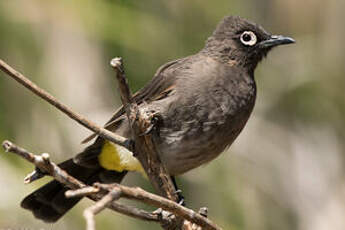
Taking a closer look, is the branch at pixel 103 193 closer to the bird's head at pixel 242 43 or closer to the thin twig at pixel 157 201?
the thin twig at pixel 157 201

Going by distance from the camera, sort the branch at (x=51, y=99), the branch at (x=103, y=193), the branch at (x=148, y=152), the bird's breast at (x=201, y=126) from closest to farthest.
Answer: the branch at (x=103, y=193) → the branch at (x=51, y=99) → the branch at (x=148, y=152) → the bird's breast at (x=201, y=126)

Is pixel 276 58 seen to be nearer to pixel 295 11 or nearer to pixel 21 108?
pixel 295 11

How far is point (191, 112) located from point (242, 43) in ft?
2.95

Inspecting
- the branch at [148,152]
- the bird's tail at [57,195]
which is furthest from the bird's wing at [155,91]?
the branch at [148,152]

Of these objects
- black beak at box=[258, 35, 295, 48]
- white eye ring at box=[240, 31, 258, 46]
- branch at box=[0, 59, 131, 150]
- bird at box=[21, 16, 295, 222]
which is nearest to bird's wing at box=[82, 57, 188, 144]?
bird at box=[21, 16, 295, 222]

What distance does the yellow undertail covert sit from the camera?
4988 millimetres

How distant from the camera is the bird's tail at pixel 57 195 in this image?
205 inches

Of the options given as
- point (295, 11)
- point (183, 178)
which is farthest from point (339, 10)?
point (183, 178)

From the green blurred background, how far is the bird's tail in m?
0.56

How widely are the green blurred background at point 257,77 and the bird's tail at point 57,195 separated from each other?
0.56 m

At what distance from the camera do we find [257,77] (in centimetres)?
748

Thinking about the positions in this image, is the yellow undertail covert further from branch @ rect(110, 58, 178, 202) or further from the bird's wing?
branch @ rect(110, 58, 178, 202)

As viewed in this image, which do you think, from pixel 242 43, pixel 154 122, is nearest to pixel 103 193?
pixel 154 122

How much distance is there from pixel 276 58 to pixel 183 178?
1.62 meters
